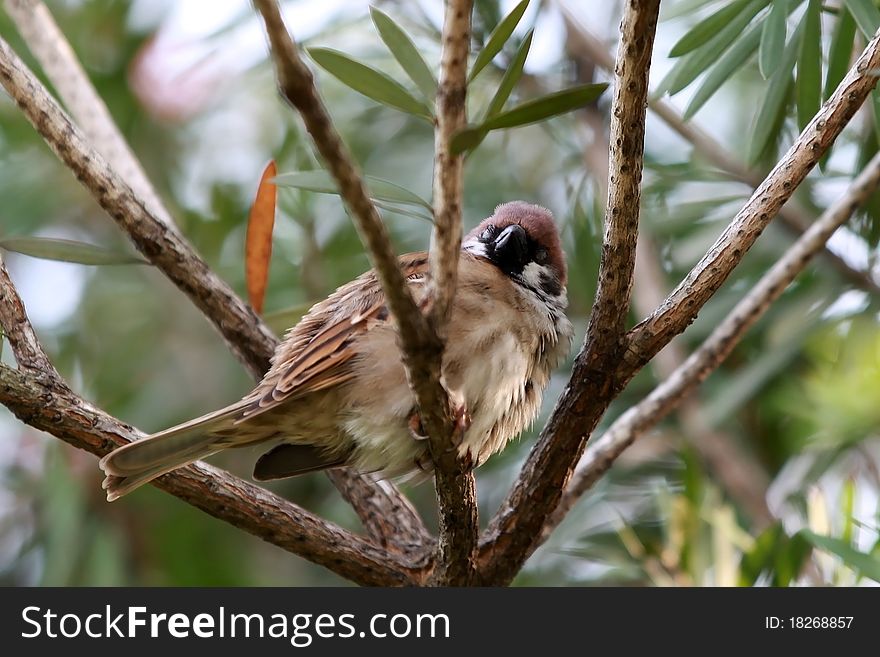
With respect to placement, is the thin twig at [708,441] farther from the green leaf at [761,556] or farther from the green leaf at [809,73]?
the green leaf at [809,73]

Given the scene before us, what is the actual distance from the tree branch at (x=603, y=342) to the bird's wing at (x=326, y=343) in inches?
19.1

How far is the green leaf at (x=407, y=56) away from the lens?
1.61m

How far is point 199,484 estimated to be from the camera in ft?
7.05

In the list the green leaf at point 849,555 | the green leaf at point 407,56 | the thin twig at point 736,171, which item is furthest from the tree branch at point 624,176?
the thin twig at point 736,171

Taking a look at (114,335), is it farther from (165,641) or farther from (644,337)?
(644,337)

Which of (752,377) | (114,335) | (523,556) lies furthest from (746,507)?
(114,335)

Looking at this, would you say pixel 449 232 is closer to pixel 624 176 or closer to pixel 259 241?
pixel 624 176

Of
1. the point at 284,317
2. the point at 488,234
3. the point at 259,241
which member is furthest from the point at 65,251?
the point at 488,234

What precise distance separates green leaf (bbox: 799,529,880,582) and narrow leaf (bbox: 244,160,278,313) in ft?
5.21

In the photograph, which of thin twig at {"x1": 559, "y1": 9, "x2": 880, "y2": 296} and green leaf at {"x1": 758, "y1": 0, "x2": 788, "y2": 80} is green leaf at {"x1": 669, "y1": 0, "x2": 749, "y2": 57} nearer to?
green leaf at {"x1": 758, "y1": 0, "x2": 788, "y2": 80}

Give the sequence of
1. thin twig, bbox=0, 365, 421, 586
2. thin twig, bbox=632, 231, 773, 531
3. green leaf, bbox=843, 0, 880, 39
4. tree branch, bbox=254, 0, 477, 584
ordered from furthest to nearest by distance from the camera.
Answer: thin twig, bbox=632, 231, 773, 531 < green leaf, bbox=843, 0, 880, 39 < thin twig, bbox=0, 365, 421, 586 < tree branch, bbox=254, 0, 477, 584

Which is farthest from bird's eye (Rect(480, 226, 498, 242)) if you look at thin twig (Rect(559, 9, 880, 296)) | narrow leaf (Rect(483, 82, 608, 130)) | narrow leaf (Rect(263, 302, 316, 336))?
narrow leaf (Rect(483, 82, 608, 130))

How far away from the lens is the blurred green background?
10.0 feet

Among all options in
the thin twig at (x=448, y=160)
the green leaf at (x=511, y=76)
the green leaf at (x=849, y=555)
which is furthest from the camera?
the green leaf at (x=849, y=555)
